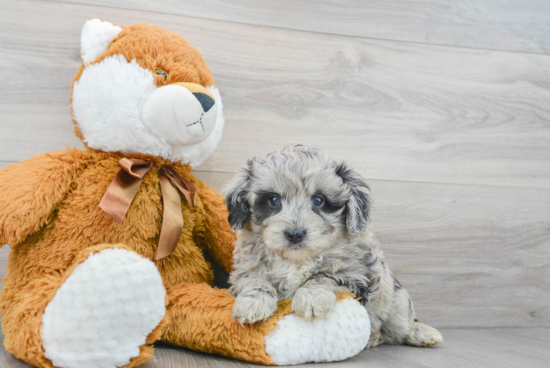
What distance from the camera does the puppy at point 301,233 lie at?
1360 millimetres

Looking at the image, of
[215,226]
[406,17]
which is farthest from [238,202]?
[406,17]

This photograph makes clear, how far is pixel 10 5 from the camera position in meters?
1.74

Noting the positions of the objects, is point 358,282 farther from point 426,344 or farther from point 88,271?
point 88,271

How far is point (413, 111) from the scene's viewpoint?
7.06ft

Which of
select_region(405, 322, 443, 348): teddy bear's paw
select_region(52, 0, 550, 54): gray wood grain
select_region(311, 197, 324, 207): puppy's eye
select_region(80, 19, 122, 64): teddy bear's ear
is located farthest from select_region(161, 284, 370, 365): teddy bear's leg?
select_region(52, 0, 550, 54): gray wood grain

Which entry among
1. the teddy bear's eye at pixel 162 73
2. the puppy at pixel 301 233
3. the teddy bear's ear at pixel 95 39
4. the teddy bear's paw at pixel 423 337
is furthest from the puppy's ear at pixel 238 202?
the teddy bear's paw at pixel 423 337

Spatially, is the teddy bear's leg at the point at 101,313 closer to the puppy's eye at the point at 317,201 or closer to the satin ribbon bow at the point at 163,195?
the satin ribbon bow at the point at 163,195

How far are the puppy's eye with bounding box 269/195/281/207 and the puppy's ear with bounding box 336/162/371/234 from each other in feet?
0.71

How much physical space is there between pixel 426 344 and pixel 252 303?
820 millimetres

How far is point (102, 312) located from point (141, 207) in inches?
19.4

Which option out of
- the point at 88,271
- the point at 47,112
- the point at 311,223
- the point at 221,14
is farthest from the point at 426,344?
the point at 47,112

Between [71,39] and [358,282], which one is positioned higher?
[71,39]

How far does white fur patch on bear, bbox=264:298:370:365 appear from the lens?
4.16ft

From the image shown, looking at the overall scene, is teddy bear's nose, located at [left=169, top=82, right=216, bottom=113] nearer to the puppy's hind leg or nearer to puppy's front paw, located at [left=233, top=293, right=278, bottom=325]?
puppy's front paw, located at [left=233, top=293, right=278, bottom=325]
